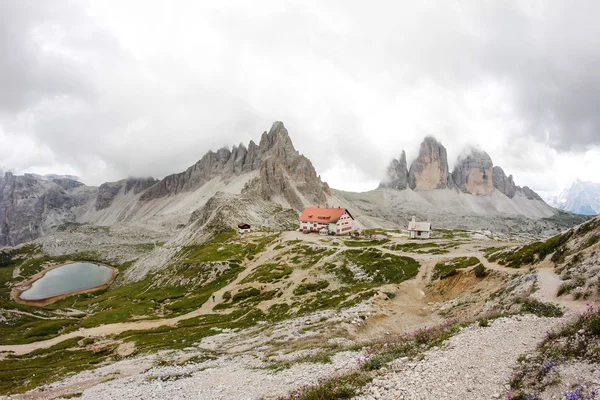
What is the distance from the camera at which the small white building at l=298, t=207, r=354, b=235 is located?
142m

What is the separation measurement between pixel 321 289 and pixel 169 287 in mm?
67244

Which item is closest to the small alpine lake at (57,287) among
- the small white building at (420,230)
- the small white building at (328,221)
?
the small white building at (328,221)

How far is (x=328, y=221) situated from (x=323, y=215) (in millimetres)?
5850

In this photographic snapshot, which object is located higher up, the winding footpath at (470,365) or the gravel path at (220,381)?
the winding footpath at (470,365)

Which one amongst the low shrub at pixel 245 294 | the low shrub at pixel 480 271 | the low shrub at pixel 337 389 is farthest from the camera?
the low shrub at pixel 245 294

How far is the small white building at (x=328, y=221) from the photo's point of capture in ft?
465

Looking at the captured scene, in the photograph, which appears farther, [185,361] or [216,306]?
[216,306]

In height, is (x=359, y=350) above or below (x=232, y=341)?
above

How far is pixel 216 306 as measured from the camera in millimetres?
78875

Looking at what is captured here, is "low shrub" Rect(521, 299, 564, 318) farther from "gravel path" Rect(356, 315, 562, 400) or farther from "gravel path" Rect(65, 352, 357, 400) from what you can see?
"gravel path" Rect(65, 352, 357, 400)

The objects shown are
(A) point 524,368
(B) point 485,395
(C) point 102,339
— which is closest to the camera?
(B) point 485,395

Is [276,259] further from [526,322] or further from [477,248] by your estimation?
[526,322]

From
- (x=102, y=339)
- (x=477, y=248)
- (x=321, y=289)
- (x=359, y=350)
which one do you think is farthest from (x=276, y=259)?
(x=359, y=350)

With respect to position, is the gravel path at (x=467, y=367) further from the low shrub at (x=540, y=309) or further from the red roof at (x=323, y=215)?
the red roof at (x=323, y=215)
